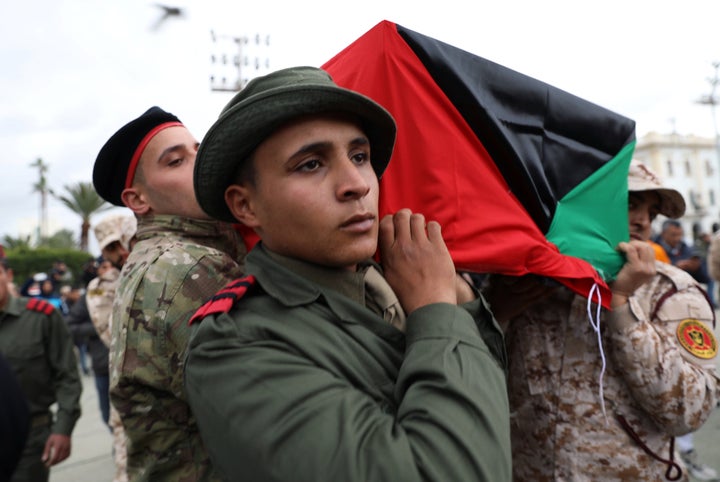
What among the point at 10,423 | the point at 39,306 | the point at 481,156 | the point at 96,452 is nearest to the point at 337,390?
the point at 481,156

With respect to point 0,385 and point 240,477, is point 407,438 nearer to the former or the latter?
point 240,477

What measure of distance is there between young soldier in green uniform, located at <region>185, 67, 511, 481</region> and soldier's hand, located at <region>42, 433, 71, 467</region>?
8.57 ft

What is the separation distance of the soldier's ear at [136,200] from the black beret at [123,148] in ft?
0.22

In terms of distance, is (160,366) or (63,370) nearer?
(160,366)

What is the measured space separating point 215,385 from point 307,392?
19 centimetres

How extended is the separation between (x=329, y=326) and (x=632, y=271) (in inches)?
45.2

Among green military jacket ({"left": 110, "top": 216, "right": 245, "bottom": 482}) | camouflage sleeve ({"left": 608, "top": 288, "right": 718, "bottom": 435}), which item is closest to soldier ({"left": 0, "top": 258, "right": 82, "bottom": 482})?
green military jacket ({"left": 110, "top": 216, "right": 245, "bottom": 482})

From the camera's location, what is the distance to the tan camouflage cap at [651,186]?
228 cm

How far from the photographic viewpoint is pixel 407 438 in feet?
3.22

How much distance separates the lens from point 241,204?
1375 mm

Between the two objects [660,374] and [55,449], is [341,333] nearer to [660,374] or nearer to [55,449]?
[660,374]

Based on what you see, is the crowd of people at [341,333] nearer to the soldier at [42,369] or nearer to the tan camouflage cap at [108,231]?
the soldier at [42,369]

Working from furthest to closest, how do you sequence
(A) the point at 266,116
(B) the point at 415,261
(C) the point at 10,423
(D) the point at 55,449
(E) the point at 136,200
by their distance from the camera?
(D) the point at 55,449 → (E) the point at 136,200 → (C) the point at 10,423 → (B) the point at 415,261 → (A) the point at 266,116

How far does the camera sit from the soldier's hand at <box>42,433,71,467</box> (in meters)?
3.28
